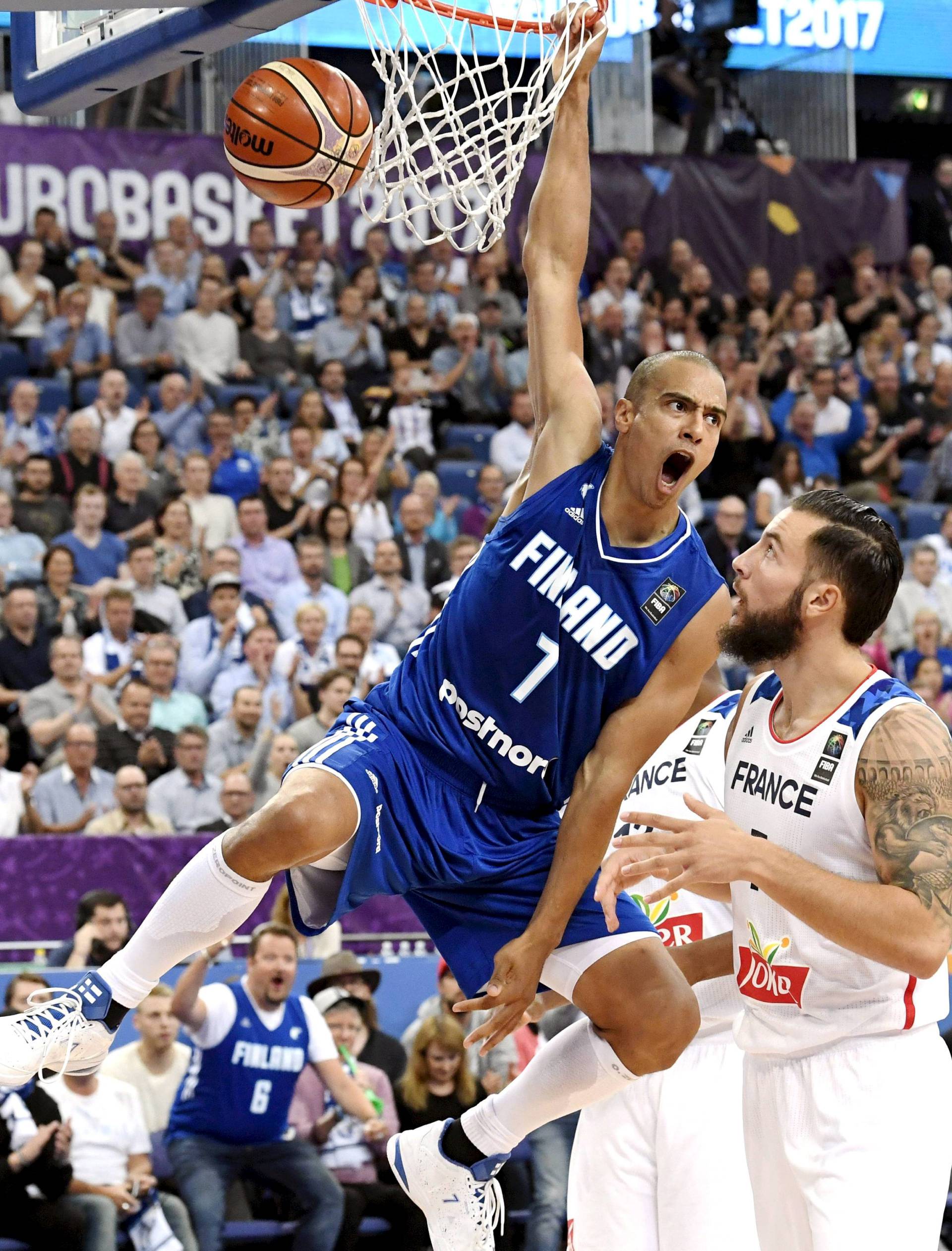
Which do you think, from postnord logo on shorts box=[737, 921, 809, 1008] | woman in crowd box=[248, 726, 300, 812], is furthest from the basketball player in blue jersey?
woman in crowd box=[248, 726, 300, 812]

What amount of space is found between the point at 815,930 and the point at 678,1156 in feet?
4.72

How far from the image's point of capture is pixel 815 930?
12.4 ft

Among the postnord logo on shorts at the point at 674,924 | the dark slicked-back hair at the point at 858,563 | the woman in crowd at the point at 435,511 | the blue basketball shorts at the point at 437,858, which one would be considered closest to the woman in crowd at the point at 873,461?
the woman in crowd at the point at 435,511

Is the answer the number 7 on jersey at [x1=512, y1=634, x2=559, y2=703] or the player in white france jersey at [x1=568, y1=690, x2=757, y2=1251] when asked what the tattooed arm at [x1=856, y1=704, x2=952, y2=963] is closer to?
the number 7 on jersey at [x1=512, y1=634, x2=559, y2=703]

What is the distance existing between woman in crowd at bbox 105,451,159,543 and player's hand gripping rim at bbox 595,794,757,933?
8.05 meters

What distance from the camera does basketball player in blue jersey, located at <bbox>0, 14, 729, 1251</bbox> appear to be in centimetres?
429

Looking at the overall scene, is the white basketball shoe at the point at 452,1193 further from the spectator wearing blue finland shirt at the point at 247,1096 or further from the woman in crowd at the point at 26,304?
the woman in crowd at the point at 26,304

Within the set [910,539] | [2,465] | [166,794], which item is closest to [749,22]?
[910,539]

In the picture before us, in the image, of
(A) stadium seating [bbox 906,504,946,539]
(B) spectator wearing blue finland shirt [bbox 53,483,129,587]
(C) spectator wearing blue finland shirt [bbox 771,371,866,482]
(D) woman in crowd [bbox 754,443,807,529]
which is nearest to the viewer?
(B) spectator wearing blue finland shirt [bbox 53,483,129,587]

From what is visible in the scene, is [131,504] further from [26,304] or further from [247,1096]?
[247,1096]

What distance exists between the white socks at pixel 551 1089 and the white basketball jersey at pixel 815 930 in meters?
0.47

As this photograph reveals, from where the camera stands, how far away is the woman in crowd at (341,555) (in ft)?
38.0

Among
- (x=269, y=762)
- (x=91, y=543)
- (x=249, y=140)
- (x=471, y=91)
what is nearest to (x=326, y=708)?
(x=269, y=762)

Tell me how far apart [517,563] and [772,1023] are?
132cm
